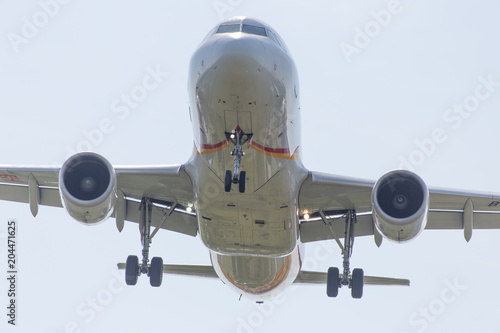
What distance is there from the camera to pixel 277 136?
17.9 metres

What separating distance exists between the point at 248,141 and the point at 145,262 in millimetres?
6290

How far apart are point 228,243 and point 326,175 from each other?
2.96 m

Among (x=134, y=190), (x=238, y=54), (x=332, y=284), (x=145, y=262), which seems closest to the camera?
(x=238, y=54)

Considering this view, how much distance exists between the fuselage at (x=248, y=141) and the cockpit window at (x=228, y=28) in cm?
2

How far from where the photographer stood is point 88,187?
19.3m

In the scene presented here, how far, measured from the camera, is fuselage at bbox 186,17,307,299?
16.4m

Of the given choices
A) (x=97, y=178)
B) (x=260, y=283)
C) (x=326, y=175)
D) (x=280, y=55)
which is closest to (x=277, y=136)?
(x=280, y=55)

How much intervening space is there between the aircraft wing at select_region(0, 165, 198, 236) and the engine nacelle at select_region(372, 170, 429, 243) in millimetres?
4736

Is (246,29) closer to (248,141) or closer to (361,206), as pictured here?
(248,141)

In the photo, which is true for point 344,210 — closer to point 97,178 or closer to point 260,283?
point 260,283

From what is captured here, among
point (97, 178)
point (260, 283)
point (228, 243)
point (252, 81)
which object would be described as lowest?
point (260, 283)

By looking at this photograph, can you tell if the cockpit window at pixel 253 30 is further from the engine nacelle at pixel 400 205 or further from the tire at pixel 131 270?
the tire at pixel 131 270

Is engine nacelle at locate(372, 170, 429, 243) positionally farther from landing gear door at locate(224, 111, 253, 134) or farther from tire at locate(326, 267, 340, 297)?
tire at locate(326, 267, 340, 297)

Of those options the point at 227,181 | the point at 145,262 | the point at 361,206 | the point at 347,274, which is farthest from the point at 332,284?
the point at 227,181
